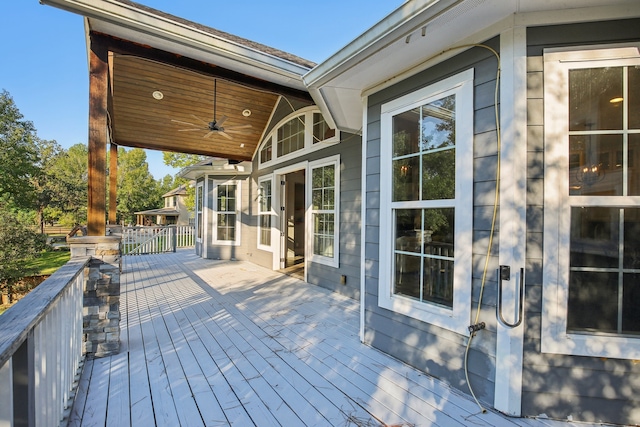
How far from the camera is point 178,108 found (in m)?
5.69

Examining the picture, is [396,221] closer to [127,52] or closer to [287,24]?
[127,52]

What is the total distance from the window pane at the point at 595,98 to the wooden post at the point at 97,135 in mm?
3536

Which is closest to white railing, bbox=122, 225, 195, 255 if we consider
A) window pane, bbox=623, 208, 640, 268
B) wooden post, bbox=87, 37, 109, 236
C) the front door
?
the front door

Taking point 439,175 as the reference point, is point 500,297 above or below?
below

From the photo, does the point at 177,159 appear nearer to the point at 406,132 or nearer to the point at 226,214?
the point at 226,214

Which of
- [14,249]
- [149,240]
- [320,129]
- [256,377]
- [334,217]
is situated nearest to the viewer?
[256,377]

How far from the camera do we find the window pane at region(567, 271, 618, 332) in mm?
1755

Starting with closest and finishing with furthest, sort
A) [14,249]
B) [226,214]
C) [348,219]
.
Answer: [348,219] < [226,214] < [14,249]

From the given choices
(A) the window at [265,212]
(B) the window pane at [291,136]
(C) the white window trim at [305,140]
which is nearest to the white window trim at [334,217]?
(C) the white window trim at [305,140]

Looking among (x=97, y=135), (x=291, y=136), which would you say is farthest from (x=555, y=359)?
(x=291, y=136)

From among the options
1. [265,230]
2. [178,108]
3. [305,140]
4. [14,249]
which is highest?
[178,108]

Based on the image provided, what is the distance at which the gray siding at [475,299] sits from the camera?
1.91 metres

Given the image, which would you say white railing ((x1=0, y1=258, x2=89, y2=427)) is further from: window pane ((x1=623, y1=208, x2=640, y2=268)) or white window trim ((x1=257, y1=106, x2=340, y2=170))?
white window trim ((x1=257, y1=106, x2=340, y2=170))

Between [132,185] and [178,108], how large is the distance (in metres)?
29.7
